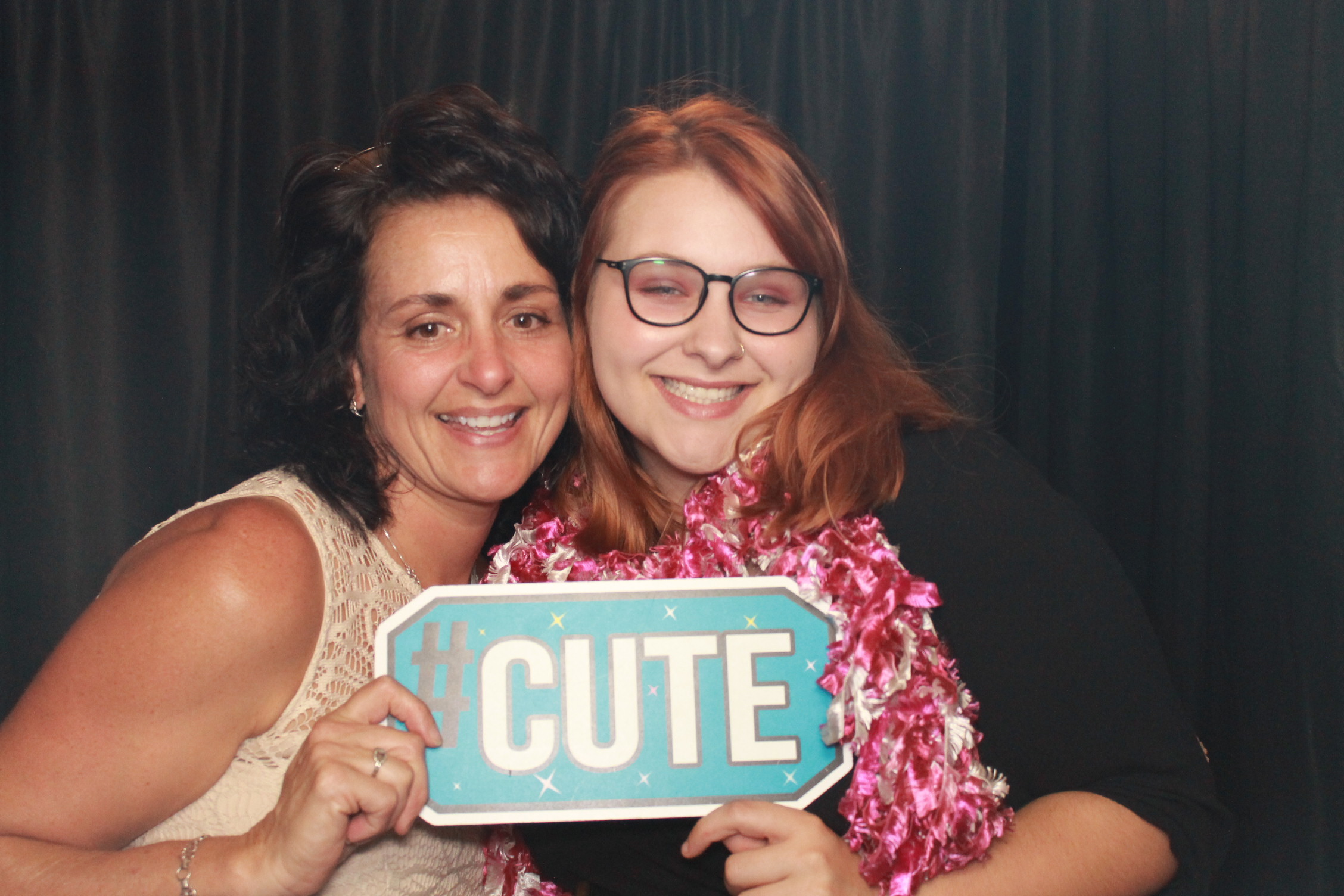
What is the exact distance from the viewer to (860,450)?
1.34 m

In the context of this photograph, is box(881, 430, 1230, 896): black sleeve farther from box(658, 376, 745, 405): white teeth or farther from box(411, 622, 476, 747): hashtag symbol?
box(411, 622, 476, 747): hashtag symbol

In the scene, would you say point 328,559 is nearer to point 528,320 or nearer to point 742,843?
point 528,320

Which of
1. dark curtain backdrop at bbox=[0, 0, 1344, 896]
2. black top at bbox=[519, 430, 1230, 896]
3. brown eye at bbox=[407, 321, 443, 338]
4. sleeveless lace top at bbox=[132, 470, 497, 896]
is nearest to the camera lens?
black top at bbox=[519, 430, 1230, 896]

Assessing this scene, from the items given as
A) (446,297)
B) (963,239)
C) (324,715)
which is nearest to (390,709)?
(324,715)

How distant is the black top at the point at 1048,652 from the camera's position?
3.85 ft

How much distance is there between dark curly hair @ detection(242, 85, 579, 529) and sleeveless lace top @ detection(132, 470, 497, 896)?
2.9 inches

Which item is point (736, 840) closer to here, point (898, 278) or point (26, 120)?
point (898, 278)

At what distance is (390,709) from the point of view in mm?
1107

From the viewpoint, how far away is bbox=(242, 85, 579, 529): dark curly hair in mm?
1531

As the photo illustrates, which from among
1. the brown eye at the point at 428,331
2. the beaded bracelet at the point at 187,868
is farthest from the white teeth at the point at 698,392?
the beaded bracelet at the point at 187,868

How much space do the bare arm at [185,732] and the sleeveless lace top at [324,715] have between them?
0.03 meters

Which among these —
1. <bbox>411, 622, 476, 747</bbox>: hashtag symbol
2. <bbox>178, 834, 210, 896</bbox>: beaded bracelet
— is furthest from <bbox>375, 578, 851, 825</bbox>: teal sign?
<bbox>178, 834, 210, 896</bbox>: beaded bracelet

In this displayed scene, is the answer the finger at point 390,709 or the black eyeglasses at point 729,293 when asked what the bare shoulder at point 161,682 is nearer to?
the finger at point 390,709

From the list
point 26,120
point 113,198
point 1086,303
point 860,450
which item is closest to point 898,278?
point 1086,303
